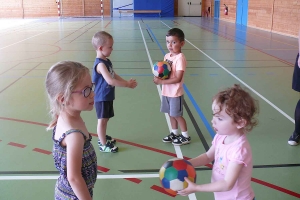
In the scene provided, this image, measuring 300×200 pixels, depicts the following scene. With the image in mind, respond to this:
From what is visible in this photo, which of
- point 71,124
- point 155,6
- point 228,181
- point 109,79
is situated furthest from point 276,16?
point 71,124

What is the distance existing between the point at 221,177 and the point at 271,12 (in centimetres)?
1598

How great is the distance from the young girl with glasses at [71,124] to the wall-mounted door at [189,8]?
96.1 feet

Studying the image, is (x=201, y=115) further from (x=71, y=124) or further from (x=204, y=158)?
(x=71, y=124)

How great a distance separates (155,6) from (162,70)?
26308mm

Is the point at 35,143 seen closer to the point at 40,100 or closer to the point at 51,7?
the point at 40,100

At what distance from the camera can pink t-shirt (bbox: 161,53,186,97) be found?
3633 millimetres

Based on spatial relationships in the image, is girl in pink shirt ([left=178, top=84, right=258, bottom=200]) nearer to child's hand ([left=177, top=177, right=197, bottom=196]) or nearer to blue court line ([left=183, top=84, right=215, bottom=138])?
child's hand ([left=177, top=177, right=197, bottom=196])

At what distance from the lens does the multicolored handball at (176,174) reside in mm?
A: 1809

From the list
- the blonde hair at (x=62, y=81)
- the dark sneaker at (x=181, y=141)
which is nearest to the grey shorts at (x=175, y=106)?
the dark sneaker at (x=181, y=141)

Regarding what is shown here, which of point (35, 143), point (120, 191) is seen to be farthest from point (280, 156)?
point (35, 143)

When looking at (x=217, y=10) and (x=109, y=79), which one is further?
(x=217, y=10)

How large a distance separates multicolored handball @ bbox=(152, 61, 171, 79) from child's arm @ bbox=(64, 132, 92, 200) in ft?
6.71

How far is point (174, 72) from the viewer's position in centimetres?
369

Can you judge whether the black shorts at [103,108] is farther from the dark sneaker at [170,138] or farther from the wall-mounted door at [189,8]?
the wall-mounted door at [189,8]
